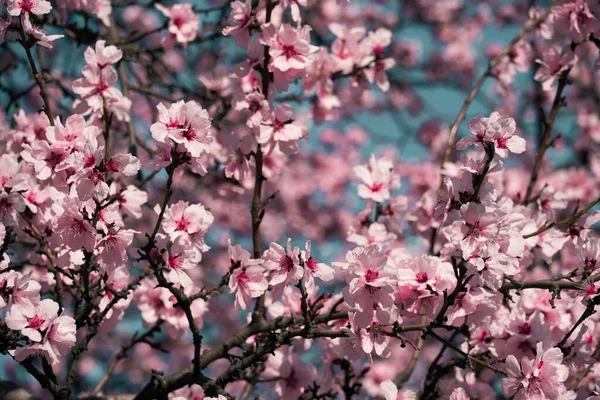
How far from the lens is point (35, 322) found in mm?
2402

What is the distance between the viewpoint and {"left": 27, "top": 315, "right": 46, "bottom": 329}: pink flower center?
240cm

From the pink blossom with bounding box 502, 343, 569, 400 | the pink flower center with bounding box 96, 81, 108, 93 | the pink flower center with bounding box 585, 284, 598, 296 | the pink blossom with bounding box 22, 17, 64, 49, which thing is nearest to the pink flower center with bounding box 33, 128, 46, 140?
the pink flower center with bounding box 96, 81, 108, 93

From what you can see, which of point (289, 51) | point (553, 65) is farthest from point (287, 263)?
point (553, 65)

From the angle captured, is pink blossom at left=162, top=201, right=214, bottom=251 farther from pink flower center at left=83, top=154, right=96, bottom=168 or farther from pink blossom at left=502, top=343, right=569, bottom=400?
pink blossom at left=502, top=343, right=569, bottom=400

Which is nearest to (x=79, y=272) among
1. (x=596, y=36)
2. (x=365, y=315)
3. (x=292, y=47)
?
(x=365, y=315)

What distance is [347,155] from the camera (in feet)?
34.8

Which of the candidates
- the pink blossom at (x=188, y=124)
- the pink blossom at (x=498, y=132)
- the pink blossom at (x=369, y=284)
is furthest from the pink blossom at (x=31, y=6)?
the pink blossom at (x=498, y=132)

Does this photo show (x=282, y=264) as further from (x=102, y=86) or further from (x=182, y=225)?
(x=102, y=86)

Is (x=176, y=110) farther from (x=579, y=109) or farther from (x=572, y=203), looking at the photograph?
(x=579, y=109)

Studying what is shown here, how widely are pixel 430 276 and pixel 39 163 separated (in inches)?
61.3

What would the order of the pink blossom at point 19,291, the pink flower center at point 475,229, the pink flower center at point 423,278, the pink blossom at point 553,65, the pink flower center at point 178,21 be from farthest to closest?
the pink flower center at point 178,21 < the pink blossom at point 553,65 < the pink flower center at point 423,278 < the pink blossom at point 19,291 < the pink flower center at point 475,229

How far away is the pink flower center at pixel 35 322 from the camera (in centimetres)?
240

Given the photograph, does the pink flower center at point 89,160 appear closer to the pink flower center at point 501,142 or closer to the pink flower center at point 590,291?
the pink flower center at point 501,142

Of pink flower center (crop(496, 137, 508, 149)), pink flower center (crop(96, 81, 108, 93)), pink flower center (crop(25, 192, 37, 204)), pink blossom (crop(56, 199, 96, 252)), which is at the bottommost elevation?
pink flower center (crop(25, 192, 37, 204))
